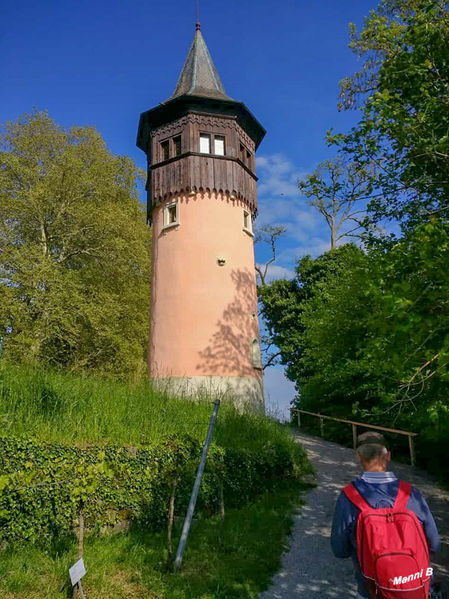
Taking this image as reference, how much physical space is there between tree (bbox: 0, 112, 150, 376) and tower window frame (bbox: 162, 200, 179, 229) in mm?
4397

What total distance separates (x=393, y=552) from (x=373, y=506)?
261 mm

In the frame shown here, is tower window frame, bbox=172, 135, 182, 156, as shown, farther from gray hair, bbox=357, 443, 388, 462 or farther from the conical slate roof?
gray hair, bbox=357, 443, 388, 462

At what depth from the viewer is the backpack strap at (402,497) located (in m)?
2.84

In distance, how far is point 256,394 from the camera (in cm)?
1502

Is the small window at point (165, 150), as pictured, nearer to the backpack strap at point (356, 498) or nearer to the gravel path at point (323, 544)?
the gravel path at point (323, 544)

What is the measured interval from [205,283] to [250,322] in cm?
207

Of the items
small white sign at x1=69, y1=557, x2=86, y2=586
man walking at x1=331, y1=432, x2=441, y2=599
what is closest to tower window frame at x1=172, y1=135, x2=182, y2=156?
small white sign at x1=69, y1=557, x2=86, y2=586

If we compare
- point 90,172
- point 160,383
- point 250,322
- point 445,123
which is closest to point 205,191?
point 250,322

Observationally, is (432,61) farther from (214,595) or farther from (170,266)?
(170,266)

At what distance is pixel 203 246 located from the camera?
607 inches

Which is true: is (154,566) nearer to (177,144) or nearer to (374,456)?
(374,456)

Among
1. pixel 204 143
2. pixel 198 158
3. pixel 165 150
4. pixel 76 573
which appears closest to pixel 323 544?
pixel 76 573

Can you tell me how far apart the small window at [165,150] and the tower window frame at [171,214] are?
1.84 metres

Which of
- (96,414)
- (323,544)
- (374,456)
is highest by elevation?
(96,414)
